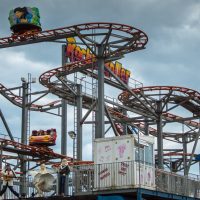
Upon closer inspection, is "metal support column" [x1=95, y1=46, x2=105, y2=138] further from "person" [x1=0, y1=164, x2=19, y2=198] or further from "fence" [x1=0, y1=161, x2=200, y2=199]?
"person" [x1=0, y1=164, x2=19, y2=198]

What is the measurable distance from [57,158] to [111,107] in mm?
7361

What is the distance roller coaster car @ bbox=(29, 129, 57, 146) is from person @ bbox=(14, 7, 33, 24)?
1038 cm

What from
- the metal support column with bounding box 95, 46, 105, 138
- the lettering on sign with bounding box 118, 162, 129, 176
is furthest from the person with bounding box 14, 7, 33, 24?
the lettering on sign with bounding box 118, 162, 129, 176

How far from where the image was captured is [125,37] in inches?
1524

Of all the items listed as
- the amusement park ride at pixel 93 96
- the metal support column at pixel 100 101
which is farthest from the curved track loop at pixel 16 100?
the metal support column at pixel 100 101

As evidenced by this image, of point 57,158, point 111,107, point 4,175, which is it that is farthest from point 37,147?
point 4,175

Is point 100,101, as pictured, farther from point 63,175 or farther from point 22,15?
point 22,15

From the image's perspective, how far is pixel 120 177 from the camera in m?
30.1

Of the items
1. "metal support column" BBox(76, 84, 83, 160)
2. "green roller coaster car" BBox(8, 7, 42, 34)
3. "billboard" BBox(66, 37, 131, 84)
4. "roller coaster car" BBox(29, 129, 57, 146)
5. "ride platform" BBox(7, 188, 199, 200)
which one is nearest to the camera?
"ride platform" BBox(7, 188, 199, 200)

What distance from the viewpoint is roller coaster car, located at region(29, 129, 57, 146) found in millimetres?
54750

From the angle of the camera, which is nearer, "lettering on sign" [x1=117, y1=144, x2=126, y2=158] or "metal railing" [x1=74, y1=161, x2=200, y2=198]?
"metal railing" [x1=74, y1=161, x2=200, y2=198]

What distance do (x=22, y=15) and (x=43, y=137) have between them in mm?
11032

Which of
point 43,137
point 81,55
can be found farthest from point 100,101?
point 81,55

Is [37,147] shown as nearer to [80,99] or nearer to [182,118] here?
[80,99]
